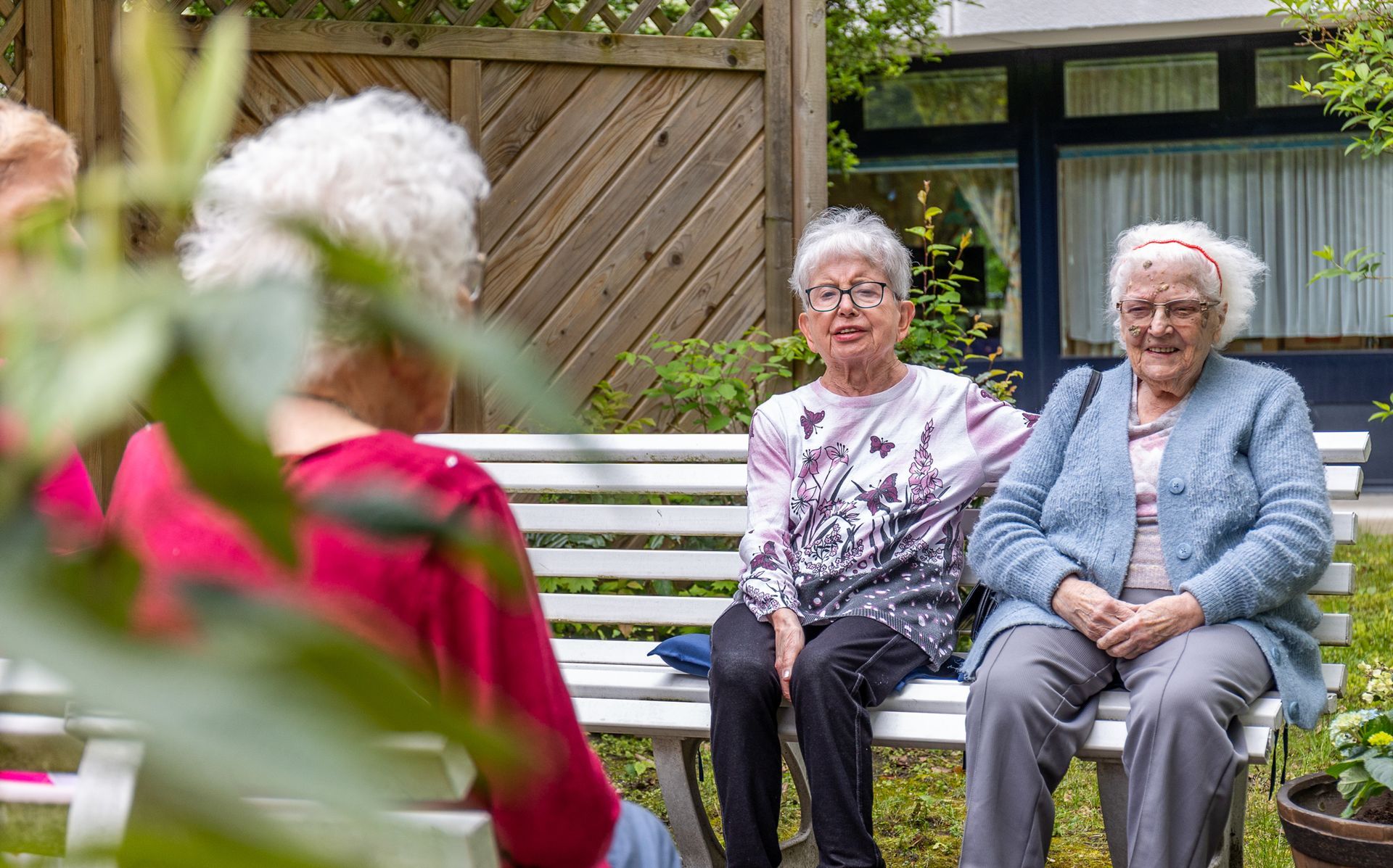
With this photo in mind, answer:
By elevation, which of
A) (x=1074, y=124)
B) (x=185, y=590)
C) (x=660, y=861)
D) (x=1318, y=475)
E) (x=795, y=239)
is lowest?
(x=660, y=861)

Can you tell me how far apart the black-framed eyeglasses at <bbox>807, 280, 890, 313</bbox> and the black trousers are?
741mm

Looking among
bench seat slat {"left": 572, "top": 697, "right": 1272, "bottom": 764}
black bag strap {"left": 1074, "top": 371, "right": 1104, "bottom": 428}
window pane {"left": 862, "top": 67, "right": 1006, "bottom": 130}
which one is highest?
window pane {"left": 862, "top": 67, "right": 1006, "bottom": 130}

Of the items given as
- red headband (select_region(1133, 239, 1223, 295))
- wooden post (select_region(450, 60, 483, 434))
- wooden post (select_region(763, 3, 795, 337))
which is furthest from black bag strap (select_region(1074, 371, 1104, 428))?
wooden post (select_region(450, 60, 483, 434))

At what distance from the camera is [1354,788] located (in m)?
2.59

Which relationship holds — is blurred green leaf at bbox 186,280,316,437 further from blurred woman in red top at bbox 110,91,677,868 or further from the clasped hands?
the clasped hands

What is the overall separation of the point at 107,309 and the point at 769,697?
8.59ft

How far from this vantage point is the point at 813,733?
2734mm

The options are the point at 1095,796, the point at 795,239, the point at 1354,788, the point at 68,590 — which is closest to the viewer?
the point at 68,590

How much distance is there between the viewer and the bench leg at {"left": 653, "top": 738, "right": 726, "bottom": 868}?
301 cm

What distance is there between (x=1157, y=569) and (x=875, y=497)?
589 mm

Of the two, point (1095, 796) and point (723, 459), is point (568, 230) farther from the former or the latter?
point (1095, 796)

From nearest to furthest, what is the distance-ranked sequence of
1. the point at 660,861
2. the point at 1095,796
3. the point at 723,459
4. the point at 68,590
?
the point at 68,590 → the point at 660,861 → the point at 723,459 → the point at 1095,796

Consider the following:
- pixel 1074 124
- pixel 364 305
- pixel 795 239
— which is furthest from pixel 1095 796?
pixel 1074 124

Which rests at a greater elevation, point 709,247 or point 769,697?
point 709,247
